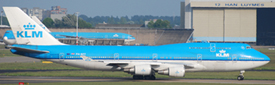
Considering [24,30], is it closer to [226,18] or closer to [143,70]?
[143,70]

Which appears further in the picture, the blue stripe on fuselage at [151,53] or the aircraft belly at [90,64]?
the aircraft belly at [90,64]

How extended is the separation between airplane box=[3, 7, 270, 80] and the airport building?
3862 inches

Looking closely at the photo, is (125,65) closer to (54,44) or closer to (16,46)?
(54,44)

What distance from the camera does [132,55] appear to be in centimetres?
3756

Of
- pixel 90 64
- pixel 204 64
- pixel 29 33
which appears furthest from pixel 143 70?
pixel 29 33

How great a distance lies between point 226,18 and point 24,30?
10996cm

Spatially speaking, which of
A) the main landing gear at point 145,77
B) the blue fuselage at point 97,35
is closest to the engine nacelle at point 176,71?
the main landing gear at point 145,77

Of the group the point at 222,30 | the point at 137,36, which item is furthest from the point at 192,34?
the point at 137,36

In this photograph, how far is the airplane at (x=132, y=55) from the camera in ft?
123

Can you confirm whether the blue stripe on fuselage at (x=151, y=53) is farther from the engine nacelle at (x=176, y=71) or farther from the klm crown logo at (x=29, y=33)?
the engine nacelle at (x=176, y=71)

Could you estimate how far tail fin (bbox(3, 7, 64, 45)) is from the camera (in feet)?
124

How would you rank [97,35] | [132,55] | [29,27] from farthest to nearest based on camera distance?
1. [97,35]
2. [29,27]
3. [132,55]

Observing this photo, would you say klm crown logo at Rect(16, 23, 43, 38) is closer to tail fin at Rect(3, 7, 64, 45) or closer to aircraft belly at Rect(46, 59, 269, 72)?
tail fin at Rect(3, 7, 64, 45)

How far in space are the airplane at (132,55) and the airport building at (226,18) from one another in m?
98.1
